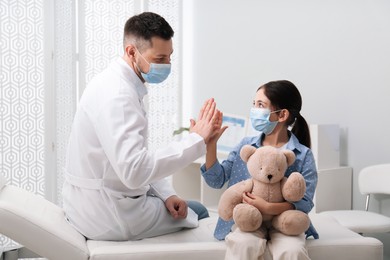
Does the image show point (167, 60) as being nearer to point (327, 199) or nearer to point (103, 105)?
point (103, 105)

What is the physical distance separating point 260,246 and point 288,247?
3.7 inches

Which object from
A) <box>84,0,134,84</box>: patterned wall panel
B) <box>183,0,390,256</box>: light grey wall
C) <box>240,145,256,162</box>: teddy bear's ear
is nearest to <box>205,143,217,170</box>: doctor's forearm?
<box>240,145,256,162</box>: teddy bear's ear

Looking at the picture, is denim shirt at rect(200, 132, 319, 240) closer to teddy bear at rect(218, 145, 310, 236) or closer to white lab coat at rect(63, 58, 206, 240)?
teddy bear at rect(218, 145, 310, 236)

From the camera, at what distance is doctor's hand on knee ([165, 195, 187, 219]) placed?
2.28m

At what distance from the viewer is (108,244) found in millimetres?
2094

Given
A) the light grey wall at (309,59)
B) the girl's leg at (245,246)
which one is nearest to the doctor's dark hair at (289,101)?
the girl's leg at (245,246)

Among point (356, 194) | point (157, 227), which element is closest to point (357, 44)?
point (356, 194)

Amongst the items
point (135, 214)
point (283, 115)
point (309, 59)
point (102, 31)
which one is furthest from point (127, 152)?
point (102, 31)

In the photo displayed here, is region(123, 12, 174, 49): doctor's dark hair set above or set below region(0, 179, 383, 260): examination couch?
above

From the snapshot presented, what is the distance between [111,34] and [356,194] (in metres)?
1.98

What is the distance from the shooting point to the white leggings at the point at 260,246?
1921mm

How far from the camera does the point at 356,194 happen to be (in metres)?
3.64

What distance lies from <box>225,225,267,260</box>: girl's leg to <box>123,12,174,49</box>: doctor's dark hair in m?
0.77

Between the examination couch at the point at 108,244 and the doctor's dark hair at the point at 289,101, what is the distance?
0.41 m
